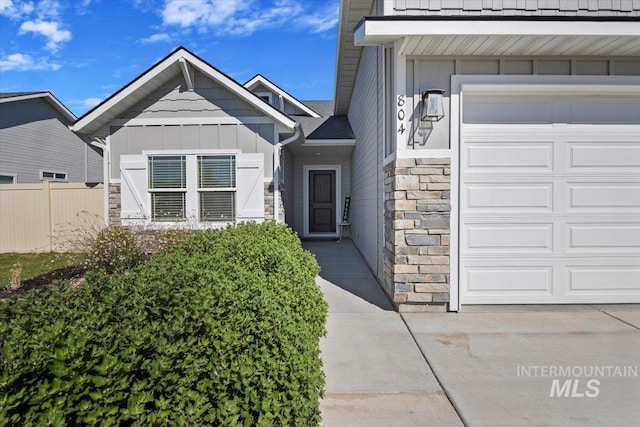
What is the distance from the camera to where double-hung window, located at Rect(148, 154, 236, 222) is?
7277 mm

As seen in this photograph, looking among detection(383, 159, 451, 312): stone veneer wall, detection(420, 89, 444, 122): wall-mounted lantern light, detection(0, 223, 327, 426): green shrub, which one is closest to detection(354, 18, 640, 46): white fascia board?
detection(420, 89, 444, 122): wall-mounted lantern light

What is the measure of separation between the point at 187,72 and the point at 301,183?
17.7 feet

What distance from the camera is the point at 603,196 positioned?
4418mm

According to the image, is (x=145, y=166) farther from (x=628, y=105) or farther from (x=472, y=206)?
(x=628, y=105)

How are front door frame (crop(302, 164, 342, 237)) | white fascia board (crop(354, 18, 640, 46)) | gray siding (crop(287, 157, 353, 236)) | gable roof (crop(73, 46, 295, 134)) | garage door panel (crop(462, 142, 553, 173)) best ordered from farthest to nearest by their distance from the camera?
front door frame (crop(302, 164, 342, 237)), gray siding (crop(287, 157, 353, 236)), gable roof (crop(73, 46, 295, 134)), garage door panel (crop(462, 142, 553, 173)), white fascia board (crop(354, 18, 640, 46))

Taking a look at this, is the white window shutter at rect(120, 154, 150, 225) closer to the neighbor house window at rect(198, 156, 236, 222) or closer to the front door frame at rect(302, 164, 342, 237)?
the neighbor house window at rect(198, 156, 236, 222)

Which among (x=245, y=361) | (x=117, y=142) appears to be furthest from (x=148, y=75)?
(x=245, y=361)

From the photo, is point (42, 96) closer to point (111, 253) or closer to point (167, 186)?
point (167, 186)

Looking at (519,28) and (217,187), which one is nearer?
(519,28)

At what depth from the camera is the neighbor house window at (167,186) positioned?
729 cm

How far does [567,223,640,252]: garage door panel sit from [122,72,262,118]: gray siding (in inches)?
223

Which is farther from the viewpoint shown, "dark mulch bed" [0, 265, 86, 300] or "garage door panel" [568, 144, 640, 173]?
"dark mulch bed" [0, 265, 86, 300]

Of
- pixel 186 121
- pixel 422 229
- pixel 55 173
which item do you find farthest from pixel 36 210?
pixel 422 229

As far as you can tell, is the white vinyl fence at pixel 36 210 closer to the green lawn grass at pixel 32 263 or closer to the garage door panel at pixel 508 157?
the green lawn grass at pixel 32 263
